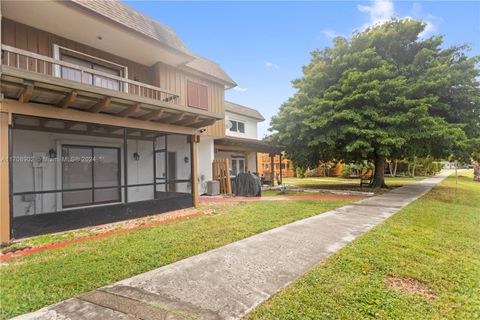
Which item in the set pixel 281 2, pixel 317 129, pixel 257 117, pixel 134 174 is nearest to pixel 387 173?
pixel 257 117

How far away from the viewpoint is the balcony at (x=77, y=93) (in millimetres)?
4785

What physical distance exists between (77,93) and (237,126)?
1306 centimetres

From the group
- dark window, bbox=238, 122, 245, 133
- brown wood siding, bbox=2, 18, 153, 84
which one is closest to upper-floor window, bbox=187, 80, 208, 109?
brown wood siding, bbox=2, 18, 153, 84

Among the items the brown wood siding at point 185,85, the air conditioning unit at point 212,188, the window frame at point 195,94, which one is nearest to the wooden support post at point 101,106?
the brown wood siding at point 185,85

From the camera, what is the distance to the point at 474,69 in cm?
1248

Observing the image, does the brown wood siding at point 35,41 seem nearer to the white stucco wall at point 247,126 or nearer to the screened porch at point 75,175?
the screened porch at point 75,175

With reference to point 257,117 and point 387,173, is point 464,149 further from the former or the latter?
point 387,173

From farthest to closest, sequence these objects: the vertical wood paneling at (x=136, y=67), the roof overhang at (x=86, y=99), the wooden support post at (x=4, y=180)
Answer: the vertical wood paneling at (x=136, y=67) → the wooden support post at (x=4, y=180) → the roof overhang at (x=86, y=99)

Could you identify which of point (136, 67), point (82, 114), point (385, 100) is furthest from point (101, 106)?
point (385, 100)

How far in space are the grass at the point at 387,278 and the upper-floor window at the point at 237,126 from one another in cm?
1308

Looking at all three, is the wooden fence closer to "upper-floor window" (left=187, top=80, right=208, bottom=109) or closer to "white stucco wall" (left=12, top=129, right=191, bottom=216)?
"upper-floor window" (left=187, top=80, right=208, bottom=109)

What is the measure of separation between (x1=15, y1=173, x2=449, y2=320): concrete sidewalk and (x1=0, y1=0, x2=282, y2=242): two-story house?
3.92 meters

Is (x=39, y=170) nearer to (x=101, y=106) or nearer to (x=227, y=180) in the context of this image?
(x=101, y=106)

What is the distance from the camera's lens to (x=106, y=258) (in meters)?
4.09
